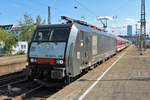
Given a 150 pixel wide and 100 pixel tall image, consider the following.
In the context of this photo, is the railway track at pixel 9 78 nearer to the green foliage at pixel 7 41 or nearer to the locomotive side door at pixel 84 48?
the locomotive side door at pixel 84 48

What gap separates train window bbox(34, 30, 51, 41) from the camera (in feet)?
50.8

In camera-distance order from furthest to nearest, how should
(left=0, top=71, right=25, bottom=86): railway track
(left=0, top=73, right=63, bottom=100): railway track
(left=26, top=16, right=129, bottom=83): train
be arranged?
(left=0, top=71, right=25, bottom=86): railway track
(left=26, top=16, right=129, bottom=83): train
(left=0, top=73, right=63, bottom=100): railway track

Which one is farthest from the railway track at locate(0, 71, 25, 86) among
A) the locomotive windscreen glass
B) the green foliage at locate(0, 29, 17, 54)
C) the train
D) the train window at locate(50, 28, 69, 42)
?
the green foliage at locate(0, 29, 17, 54)

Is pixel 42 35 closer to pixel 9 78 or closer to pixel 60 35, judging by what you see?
pixel 60 35

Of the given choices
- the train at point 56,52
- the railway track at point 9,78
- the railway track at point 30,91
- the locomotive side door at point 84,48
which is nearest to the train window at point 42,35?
the train at point 56,52

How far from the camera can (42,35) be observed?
15648mm

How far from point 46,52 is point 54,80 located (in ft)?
4.08

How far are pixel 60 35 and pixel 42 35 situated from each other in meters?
0.97

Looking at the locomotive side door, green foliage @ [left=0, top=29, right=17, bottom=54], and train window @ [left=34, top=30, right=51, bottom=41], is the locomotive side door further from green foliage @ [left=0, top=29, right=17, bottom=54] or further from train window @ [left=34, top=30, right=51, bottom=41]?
green foliage @ [left=0, top=29, right=17, bottom=54]

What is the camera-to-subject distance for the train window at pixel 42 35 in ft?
50.8

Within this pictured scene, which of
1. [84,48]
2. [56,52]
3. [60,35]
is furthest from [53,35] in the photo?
[84,48]

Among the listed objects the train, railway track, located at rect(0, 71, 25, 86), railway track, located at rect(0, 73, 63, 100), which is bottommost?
railway track, located at rect(0, 73, 63, 100)

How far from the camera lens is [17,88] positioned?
15.8 m

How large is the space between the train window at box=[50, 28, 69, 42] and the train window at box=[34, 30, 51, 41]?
0.28 meters
